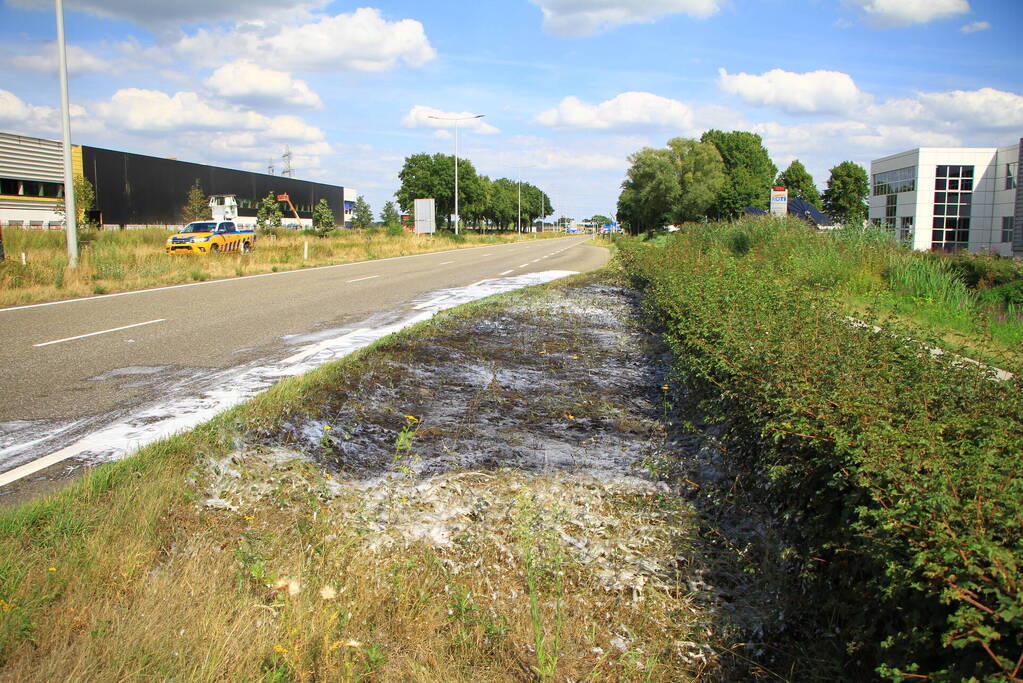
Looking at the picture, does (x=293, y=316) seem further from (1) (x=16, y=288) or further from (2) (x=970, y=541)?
(2) (x=970, y=541)

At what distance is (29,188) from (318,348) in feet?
176

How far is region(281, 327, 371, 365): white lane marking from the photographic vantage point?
7923 millimetres

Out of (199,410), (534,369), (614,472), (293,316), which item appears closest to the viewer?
(614,472)

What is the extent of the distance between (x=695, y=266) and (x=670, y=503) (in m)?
7.12

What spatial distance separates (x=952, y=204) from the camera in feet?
203

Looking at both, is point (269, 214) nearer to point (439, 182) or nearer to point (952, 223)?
point (439, 182)

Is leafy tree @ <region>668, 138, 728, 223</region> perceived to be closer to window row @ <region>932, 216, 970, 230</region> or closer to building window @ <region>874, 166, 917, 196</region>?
building window @ <region>874, 166, 917, 196</region>

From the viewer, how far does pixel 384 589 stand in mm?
3252

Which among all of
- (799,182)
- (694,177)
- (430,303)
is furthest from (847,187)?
(430,303)

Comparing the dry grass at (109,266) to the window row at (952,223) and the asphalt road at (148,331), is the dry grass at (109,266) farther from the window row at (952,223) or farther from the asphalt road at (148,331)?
the window row at (952,223)

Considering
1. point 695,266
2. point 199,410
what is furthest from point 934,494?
point 695,266

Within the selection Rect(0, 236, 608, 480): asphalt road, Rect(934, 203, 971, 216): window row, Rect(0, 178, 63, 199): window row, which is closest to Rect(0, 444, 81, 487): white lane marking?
Rect(0, 236, 608, 480): asphalt road

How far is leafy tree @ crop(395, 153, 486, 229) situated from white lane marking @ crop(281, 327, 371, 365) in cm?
8504

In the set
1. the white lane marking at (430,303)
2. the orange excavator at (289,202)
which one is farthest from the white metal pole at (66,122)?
the orange excavator at (289,202)
